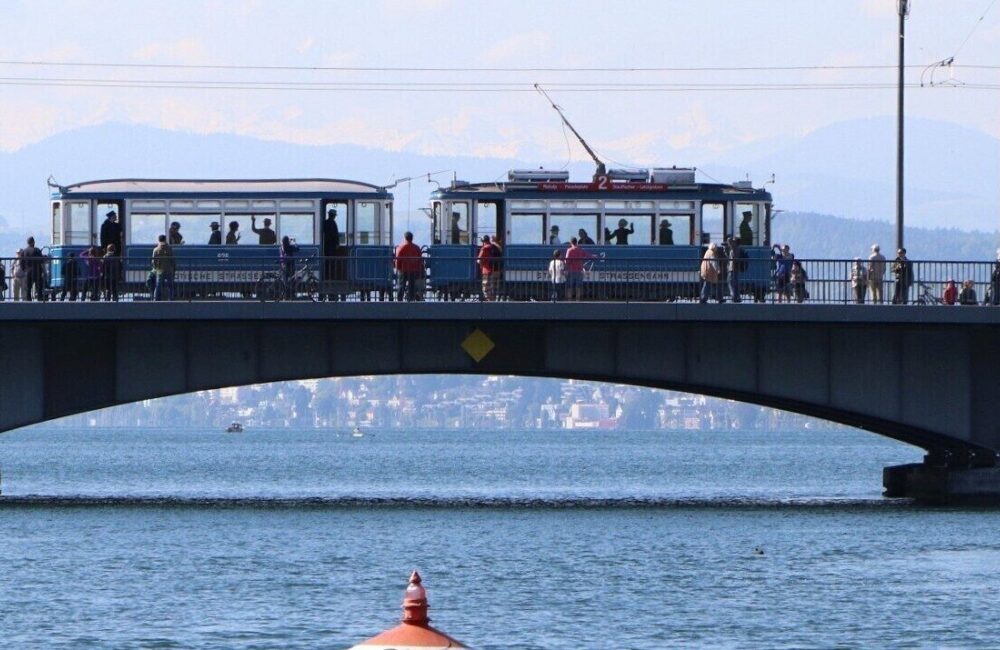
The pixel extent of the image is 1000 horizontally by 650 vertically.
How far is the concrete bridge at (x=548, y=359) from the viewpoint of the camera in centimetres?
5116

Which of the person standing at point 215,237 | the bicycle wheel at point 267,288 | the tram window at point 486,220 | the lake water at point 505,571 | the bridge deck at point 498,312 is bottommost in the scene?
the lake water at point 505,571

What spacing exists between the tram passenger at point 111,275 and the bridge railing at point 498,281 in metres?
0.04

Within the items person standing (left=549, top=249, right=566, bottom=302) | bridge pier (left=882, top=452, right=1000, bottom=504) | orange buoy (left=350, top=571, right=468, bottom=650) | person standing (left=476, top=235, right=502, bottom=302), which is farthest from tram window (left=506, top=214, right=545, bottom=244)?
orange buoy (left=350, top=571, right=468, bottom=650)

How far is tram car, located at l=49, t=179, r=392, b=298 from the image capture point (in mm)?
54000

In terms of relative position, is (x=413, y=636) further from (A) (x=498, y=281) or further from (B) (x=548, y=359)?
(B) (x=548, y=359)

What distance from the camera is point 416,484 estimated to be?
8644 cm

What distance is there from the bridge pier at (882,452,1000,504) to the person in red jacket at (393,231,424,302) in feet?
45.8

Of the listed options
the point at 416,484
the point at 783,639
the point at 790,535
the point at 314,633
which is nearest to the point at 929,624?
the point at 783,639

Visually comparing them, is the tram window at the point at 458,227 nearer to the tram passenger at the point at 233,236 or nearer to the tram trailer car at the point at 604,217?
the tram trailer car at the point at 604,217

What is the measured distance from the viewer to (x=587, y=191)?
5444cm

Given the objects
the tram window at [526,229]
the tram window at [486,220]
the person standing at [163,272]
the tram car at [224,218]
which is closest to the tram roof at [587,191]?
the tram window at [486,220]

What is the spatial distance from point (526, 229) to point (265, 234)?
6.39 meters

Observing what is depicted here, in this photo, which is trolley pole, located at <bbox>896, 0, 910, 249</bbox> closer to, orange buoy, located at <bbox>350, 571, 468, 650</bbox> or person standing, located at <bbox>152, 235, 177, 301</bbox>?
person standing, located at <bbox>152, 235, 177, 301</bbox>

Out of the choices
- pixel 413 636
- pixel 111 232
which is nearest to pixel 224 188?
pixel 111 232
